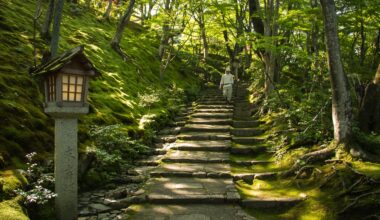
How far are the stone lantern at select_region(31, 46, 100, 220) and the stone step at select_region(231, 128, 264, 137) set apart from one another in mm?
7042

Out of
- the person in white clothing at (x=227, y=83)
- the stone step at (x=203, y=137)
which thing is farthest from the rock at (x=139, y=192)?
the person in white clothing at (x=227, y=83)

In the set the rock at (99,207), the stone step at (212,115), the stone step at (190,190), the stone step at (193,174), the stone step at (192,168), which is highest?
the stone step at (212,115)

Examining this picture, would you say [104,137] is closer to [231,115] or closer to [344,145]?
[344,145]

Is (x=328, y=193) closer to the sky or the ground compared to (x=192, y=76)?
closer to the ground

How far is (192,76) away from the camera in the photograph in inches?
904

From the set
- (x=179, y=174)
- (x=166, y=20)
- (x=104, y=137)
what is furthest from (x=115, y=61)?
(x=179, y=174)

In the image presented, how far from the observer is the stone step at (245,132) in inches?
446

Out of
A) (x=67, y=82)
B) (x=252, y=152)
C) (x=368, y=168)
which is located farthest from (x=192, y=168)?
(x=67, y=82)

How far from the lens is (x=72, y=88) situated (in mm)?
5449

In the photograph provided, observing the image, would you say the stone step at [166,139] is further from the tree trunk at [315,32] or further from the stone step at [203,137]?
the tree trunk at [315,32]

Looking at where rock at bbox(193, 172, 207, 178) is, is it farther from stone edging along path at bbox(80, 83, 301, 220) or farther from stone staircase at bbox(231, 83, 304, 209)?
stone staircase at bbox(231, 83, 304, 209)

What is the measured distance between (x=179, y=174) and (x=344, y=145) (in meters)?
3.82

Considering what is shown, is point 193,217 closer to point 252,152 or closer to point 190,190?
point 190,190

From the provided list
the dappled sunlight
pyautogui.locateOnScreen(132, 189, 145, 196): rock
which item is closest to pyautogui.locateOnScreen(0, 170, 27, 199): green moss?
pyautogui.locateOnScreen(132, 189, 145, 196): rock
